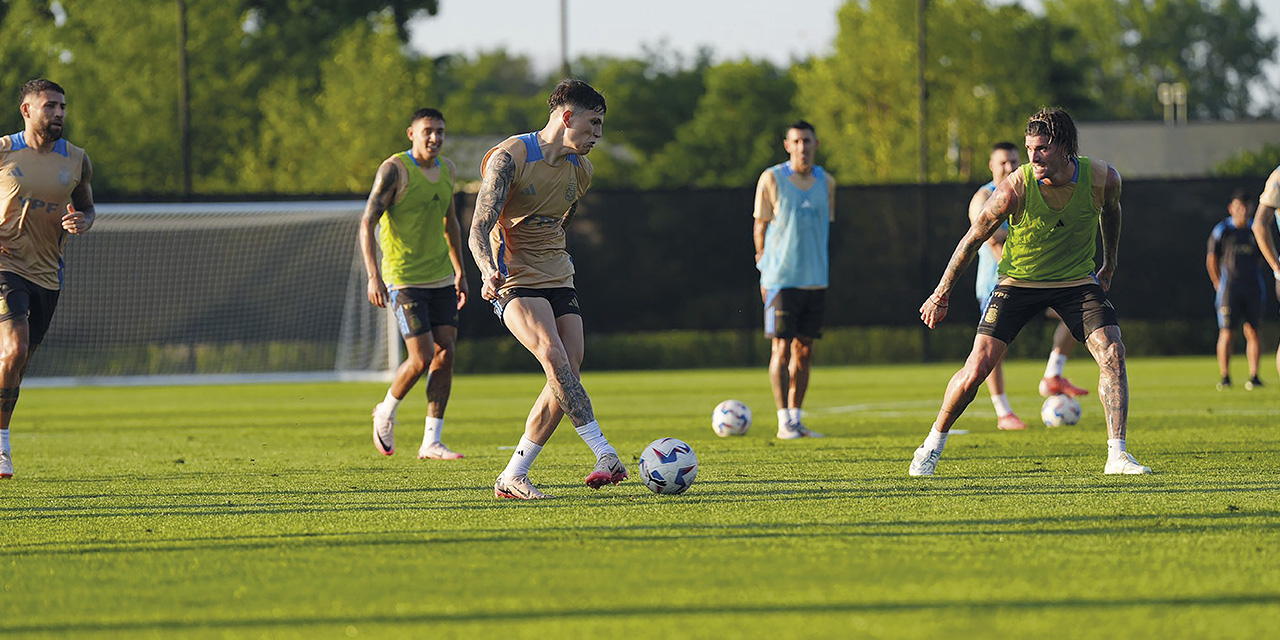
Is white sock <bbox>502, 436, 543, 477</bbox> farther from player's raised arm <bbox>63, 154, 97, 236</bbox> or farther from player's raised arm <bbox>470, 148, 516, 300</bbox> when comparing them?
player's raised arm <bbox>63, 154, 97, 236</bbox>

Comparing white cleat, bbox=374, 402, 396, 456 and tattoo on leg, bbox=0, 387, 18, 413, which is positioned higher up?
tattoo on leg, bbox=0, 387, 18, 413

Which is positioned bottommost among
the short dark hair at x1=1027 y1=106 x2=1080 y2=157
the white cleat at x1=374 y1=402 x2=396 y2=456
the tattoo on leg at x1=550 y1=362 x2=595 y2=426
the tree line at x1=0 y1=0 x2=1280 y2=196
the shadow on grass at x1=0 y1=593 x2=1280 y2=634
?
the white cleat at x1=374 y1=402 x2=396 y2=456

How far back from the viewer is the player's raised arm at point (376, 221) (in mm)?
9586

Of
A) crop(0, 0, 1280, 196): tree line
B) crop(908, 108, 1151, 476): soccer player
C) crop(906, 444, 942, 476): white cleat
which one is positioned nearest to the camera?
crop(908, 108, 1151, 476): soccer player

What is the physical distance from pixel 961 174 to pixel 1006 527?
107 feet

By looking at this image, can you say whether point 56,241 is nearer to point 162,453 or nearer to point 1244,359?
point 162,453

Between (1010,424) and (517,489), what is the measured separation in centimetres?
533

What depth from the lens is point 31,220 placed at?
892 cm

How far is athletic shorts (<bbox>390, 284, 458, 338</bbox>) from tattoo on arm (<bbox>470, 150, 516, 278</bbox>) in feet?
9.68

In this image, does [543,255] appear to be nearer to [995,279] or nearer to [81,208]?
[81,208]

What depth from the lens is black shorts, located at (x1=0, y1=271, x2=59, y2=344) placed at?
8797mm

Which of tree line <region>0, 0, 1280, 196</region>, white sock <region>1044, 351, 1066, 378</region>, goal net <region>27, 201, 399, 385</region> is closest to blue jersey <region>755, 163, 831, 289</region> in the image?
white sock <region>1044, 351, 1066, 378</region>

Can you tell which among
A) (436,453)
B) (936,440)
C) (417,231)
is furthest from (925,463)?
(417,231)

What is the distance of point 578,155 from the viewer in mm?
7441
